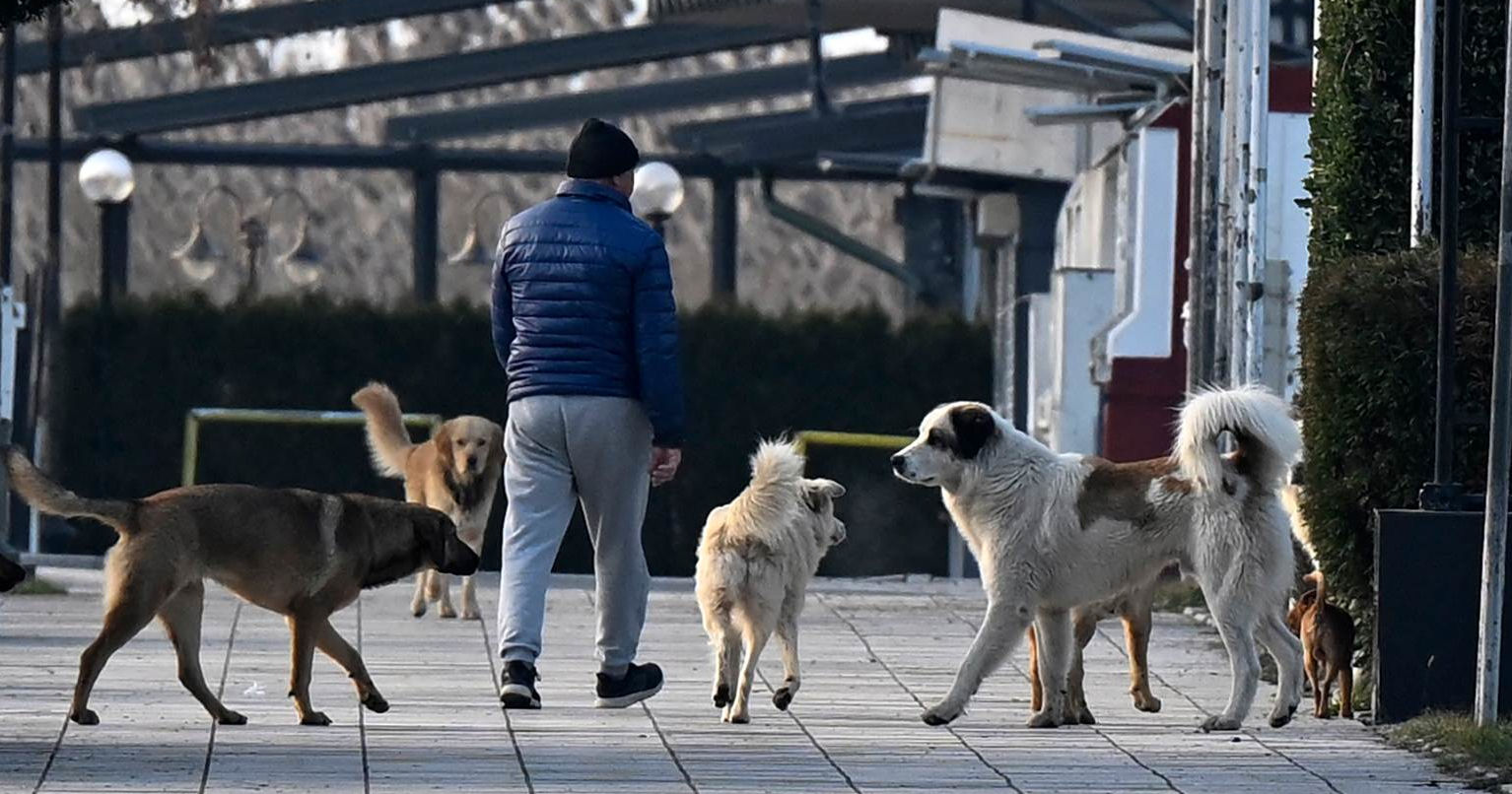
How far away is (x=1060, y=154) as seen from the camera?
990 inches

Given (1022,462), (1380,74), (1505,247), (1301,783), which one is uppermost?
(1380,74)

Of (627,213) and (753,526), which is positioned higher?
(627,213)

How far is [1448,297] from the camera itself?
970 centimetres

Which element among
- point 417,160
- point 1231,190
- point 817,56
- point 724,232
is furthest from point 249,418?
point 1231,190

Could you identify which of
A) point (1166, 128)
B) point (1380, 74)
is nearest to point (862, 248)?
point (1166, 128)

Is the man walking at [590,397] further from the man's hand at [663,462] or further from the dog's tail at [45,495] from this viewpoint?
the dog's tail at [45,495]

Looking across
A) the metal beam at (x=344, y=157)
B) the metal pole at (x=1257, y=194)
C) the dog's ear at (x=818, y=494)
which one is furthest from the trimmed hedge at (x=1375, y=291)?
the metal beam at (x=344, y=157)

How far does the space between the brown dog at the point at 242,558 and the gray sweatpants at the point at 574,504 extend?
0.37 meters

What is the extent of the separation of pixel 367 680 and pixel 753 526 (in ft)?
4.74

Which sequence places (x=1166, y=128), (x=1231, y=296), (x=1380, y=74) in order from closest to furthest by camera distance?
(x=1380, y=74), (x=1231, y=296), (x=1166, y=128)

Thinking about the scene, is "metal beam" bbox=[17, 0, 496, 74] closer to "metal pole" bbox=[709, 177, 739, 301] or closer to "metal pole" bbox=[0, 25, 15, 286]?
"metal pole" bbox=[709, 177, 739, 301]

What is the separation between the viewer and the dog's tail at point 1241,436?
9.66m

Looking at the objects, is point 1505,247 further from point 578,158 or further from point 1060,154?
point 1060,154

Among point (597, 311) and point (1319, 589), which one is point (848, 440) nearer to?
point (1319, 589)
